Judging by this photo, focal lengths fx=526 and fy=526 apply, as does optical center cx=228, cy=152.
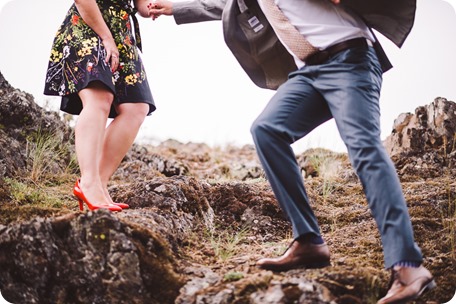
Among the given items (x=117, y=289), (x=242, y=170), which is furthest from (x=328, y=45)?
(x=242, y=170)

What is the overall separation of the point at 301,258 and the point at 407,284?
54 cm

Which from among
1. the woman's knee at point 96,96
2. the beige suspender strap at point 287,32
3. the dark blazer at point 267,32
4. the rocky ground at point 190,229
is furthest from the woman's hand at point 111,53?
the beige suspender strap at point 287,32

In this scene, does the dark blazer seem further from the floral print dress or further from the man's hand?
the floral print dress

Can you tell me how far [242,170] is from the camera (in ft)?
21.8

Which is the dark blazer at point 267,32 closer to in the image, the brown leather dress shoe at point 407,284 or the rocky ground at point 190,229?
the rocky ground at point 190,229

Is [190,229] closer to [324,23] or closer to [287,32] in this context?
[287,32]

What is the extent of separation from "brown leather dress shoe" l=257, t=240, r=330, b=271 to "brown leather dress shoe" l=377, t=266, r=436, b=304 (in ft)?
1.34

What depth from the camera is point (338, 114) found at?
259 centimetres

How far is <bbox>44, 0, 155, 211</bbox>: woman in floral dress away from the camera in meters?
3.19

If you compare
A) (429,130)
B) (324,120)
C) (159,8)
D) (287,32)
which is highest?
(159,8)

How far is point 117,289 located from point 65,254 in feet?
1.07

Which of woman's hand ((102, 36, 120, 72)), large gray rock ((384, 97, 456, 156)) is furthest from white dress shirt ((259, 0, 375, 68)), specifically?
large gray rock ((384, 97, 456, 156))

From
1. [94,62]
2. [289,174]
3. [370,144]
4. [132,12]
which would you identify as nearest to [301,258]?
[289,174]

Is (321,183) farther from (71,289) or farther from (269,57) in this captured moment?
(71,289)
